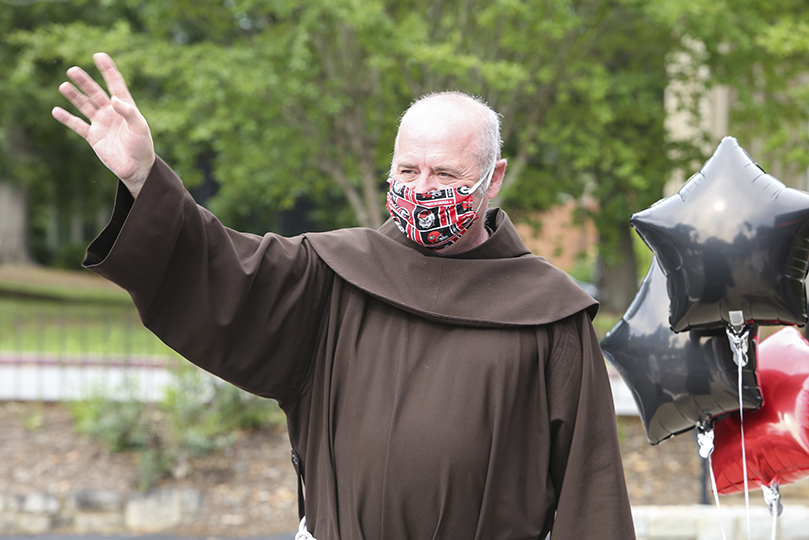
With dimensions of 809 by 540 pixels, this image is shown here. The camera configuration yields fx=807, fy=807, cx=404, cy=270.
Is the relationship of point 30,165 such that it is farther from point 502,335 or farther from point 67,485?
point 502,335

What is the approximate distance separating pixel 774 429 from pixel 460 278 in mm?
1335

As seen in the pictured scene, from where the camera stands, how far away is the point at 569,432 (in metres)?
2.32

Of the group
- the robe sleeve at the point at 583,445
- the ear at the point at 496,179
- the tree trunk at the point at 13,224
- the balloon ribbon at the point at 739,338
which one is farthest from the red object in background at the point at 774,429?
the tree trunk at the point at 13,224

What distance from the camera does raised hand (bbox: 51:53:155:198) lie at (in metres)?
1.96

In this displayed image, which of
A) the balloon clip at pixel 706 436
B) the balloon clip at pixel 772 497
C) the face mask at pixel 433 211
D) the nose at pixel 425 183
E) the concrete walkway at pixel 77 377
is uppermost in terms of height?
the nose at pixel 425 183

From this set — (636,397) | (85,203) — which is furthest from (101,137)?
(85,203)

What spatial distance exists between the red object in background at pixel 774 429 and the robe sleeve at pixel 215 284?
5.32 feet

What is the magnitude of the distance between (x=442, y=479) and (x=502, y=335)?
43cm

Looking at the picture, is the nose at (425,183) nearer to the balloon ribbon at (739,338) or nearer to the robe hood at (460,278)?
the robe hood at (460,278)

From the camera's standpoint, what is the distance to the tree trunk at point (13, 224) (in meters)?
20.0

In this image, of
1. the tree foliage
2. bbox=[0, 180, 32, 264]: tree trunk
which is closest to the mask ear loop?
the tree foliage

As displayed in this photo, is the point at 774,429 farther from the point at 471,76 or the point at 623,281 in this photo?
the point at 623,281

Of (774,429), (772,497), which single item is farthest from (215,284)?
(772,497)

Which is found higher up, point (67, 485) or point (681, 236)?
point (681, 236)
